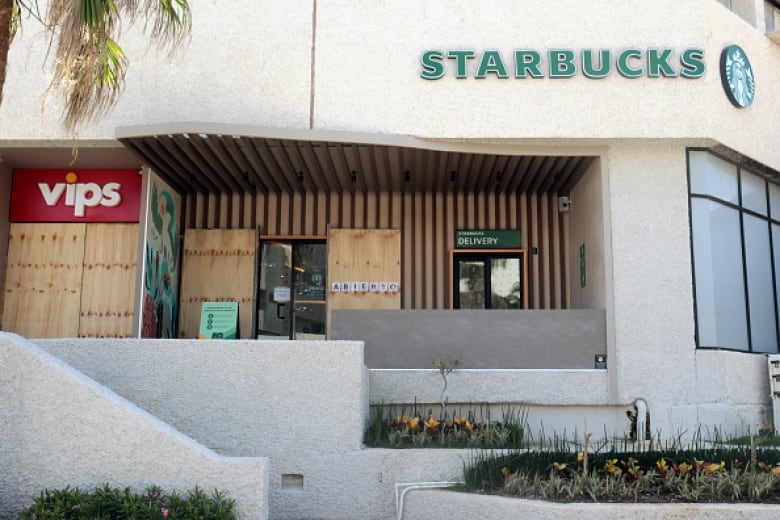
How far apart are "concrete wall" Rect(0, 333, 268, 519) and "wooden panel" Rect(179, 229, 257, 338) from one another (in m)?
6.84

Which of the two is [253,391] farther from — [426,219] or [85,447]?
[426,219]

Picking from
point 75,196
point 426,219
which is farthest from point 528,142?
point 75,196

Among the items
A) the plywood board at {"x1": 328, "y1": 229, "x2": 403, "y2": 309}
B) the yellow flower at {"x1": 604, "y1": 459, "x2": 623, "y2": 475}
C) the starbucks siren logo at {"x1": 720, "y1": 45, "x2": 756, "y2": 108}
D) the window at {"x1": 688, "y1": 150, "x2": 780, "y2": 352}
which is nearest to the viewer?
the yellow flower at {"x1": 604, "y1": 459, "x2": 623, "y2": 475}

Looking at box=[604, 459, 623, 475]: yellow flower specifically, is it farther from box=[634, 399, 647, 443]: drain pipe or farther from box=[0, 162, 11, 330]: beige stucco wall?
box=[0, 162, 11, 330]: beige stucco wall

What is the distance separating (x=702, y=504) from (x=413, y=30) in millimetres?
7814

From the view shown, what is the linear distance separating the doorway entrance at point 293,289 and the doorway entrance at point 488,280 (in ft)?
7.73

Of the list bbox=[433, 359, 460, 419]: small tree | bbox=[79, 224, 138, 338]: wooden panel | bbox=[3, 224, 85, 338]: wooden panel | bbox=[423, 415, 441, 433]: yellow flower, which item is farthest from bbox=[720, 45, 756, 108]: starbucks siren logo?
bbox=[3, 224, 85, 338]: wooden panel

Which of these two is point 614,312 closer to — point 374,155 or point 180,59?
point 374,155

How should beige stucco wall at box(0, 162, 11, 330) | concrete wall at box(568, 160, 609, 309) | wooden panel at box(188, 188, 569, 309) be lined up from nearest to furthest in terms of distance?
concrete wall at box(568, 160, 609, 309) < beige stucco wall at box(0, 162, 11, 330) < wooden panel at box(188, 188, 569, 309)

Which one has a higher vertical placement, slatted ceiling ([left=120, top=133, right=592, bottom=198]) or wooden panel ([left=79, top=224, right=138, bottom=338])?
slatted ceiling ([left=120, top=133, right=592, bottom=198])

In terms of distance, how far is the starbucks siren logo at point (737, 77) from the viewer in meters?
13.0

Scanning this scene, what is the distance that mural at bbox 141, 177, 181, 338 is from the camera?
531 inches

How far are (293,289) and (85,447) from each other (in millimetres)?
7598

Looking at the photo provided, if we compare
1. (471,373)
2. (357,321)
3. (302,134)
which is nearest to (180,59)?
(302,134)
